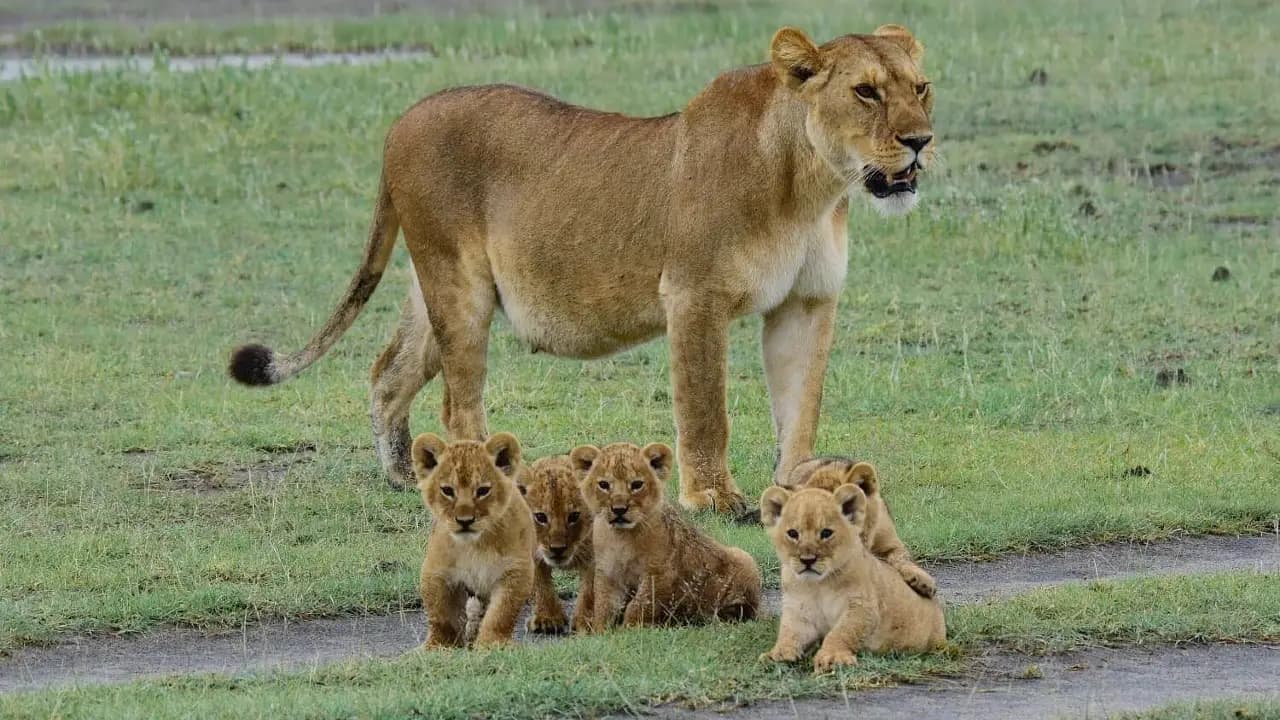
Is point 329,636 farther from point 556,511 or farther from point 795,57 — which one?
point 795,57

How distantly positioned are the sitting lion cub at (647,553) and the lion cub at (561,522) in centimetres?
7

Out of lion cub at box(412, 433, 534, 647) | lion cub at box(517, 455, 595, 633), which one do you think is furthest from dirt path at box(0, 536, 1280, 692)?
lion cub at box(517, 455, 595, 633)

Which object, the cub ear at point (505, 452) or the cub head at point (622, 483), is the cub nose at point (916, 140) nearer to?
the cub head at point (622, 483)

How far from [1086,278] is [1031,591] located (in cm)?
534

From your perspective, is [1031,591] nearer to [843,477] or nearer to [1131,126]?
[843,477]

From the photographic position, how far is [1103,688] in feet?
18.1

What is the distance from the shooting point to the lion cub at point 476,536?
5.66 meters

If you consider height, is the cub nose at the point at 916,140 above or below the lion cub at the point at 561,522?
above

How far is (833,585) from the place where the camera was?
17.7 ft

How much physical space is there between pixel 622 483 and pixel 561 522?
0.26 metres

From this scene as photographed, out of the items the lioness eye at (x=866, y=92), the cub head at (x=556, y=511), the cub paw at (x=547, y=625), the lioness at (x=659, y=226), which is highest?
the lioness eye at (x=866, y=92)

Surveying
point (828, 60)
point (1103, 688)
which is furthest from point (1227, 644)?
point (828, 60)

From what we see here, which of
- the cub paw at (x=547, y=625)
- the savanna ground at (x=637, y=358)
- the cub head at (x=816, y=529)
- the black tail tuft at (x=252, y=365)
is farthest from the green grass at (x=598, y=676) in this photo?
the black tail tuft at (x=252, y=365)

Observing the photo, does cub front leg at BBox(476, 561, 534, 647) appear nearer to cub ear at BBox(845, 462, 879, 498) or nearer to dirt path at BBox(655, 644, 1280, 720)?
dirt path at BBox(655, 644, 1280, 720)
